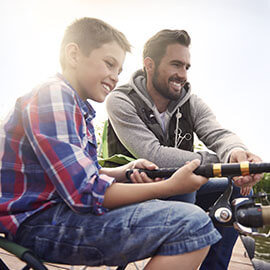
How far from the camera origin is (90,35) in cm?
130

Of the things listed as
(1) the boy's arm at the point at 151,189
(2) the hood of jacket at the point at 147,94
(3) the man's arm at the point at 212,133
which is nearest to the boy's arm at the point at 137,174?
(1) the boy's arm at the point at 151,189

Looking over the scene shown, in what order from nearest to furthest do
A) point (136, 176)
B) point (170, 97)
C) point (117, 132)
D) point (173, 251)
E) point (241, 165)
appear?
1. point (173, 251)
2. point (241, 165)
3. point (136, 176)
4. point (117, 132)
5. point (170, 97)

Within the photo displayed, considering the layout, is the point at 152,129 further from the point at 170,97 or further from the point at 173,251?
the point at 173,251

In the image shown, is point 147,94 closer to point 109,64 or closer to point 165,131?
point 165,131

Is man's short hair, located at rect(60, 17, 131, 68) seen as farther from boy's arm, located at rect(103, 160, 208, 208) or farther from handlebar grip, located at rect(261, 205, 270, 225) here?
handlebar grip, located at rect(261, 205, 270, 225)

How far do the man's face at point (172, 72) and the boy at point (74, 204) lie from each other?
4.01 feet

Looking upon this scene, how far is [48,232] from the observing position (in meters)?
0.91

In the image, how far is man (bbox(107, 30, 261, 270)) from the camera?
1.75 meters

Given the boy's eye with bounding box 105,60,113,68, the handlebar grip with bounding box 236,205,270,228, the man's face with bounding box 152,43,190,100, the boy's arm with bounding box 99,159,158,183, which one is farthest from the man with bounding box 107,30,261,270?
the boy's eye with bounding box 105,60,113,68

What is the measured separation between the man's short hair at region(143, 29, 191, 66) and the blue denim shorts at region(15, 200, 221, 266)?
1.49 m

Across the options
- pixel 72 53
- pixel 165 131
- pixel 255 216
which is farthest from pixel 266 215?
pixel 165 131

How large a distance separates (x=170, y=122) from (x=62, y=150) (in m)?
1.25

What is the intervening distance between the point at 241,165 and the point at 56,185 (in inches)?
21.3

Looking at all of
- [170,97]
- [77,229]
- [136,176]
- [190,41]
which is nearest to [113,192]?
[77,229]
